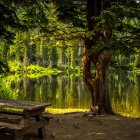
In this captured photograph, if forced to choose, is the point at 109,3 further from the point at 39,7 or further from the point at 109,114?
the point at 109,114

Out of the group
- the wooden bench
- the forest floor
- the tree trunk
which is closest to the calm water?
the tree trunk

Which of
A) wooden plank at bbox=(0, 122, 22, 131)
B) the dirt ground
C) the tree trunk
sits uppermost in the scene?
the tree trunk

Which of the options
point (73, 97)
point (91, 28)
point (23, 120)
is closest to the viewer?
point (23, 120)

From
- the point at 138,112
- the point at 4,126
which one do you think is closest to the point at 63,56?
the point at 138,112

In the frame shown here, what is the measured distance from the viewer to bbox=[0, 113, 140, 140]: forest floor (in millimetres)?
11211

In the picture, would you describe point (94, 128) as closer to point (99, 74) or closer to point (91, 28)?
point (99, 74)

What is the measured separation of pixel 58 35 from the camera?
59.0 ft

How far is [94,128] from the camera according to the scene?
12.8 meters

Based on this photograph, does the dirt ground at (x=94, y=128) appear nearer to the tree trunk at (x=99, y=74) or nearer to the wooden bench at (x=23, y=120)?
the tree trunk at (x=99, y=74)

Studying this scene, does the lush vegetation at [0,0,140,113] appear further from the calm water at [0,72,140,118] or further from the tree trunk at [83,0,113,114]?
the calm water at [0,72,140,118]

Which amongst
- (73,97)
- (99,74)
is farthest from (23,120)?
(73,97)

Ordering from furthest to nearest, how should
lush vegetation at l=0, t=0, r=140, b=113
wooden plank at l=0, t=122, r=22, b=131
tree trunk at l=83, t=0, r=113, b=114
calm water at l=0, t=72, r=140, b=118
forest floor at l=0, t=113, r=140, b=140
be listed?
1. calm water at l=0, t=72, r=140, b=118
2. tree trunk at l=83, t=0, r=113, b=114
3. lush vegetation at l=0, t=0, r=140, b=113
4. forest floor at l=0, t=113, r=140, b=140
5. wooden plank at l=0, t=122, r=22, b=131

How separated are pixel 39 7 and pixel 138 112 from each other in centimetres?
1357

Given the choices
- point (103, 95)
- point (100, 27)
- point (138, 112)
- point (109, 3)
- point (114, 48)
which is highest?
point (109, 3)
